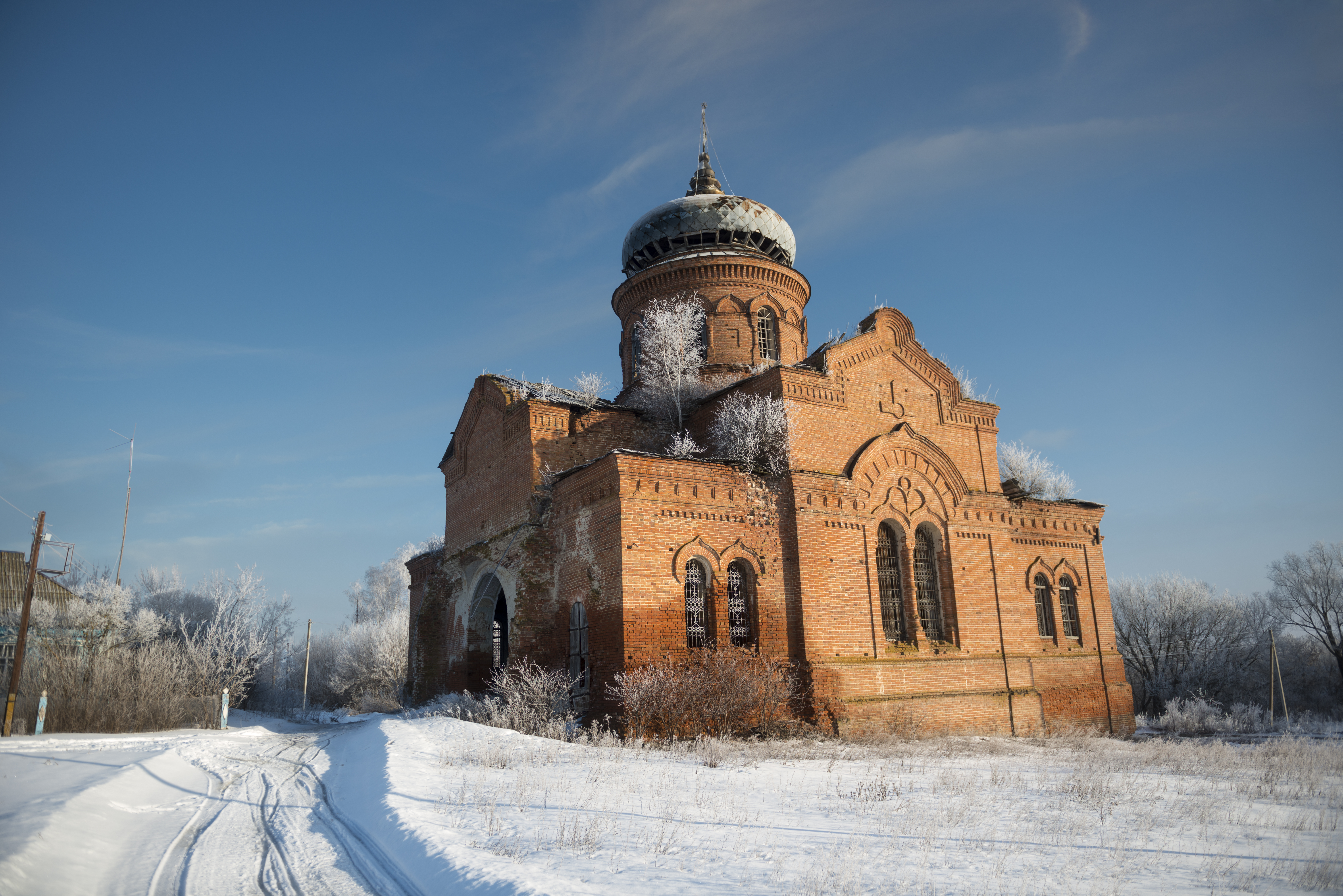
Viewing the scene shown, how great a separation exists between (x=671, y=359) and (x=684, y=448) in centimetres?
329

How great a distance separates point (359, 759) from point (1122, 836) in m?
8.81

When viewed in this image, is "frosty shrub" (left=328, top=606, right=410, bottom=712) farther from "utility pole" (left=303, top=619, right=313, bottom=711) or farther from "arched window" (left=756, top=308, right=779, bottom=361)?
"arched window" (left=756, top=308, right=779, bottom=361)

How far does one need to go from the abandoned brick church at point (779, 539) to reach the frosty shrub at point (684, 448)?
0.71 meters

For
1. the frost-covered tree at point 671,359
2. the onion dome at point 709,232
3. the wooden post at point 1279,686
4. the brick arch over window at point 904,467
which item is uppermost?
the onion dome at point 709,232

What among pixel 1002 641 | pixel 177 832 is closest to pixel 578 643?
pixel 177 832

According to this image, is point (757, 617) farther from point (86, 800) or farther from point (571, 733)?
point (86, 800)

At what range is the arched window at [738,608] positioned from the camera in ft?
48.3

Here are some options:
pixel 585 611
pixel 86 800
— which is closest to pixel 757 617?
pixel 585 611

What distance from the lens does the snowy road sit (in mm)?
5426

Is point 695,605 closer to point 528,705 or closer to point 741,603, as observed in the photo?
point 741,603

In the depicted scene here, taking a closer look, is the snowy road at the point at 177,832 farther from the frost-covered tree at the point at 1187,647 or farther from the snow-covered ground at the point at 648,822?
the frost-covered tree at the point at 1187,647

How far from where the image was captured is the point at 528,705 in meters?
13.7

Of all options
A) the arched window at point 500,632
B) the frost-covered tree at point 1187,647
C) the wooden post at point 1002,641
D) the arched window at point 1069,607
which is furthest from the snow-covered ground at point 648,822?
the frost-covered tree at point 1187,647

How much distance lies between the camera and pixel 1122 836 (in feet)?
21.9
